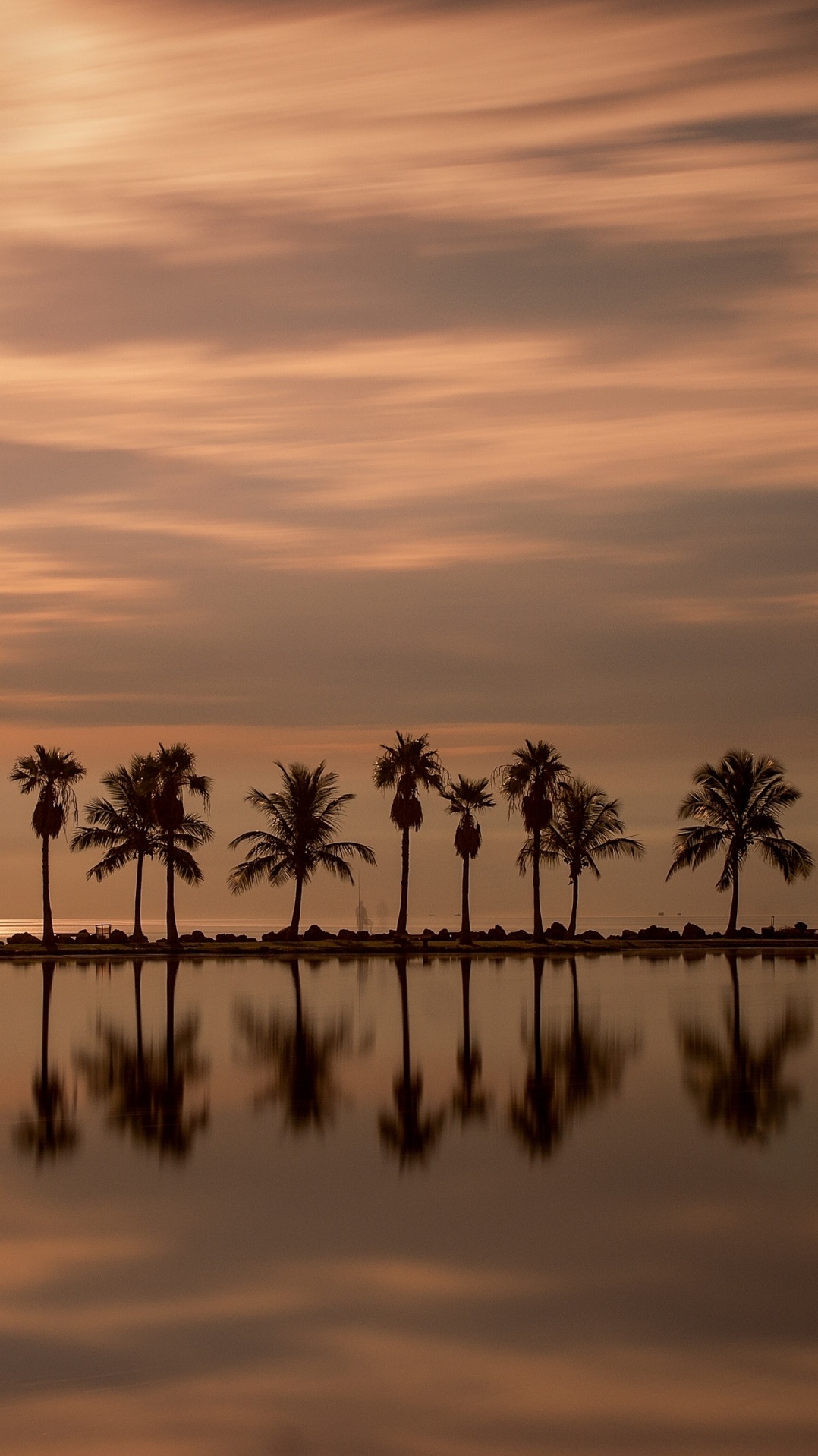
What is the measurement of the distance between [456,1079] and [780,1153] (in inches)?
290

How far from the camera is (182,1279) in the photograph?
12.2 meters

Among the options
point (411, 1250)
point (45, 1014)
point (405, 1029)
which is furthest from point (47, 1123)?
point (45, 1014)

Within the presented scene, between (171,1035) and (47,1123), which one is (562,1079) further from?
(171,1035)

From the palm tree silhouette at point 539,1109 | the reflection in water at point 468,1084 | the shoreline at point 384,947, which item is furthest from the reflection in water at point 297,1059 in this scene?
the shoreline at point 384,947

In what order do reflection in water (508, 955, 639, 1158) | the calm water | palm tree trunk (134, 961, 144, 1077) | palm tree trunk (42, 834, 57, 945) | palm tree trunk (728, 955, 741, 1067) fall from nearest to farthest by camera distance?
1. the calm water
2. reflection in water (508, 955, 639, 1158)
3. palm tree trunk (134, 961, 144, 1077)
4. palm tree trunk (728, 955, 741, 1067)
5. palm tree trunk (42, 834, 57, 945)

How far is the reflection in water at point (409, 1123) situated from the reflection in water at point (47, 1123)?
3.42 meters

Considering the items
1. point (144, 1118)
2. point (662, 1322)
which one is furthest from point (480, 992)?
point (662, 1322)

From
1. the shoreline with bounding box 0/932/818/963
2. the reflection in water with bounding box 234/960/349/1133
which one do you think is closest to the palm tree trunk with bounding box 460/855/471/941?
the shoreline with bounding box 0/932/818/963

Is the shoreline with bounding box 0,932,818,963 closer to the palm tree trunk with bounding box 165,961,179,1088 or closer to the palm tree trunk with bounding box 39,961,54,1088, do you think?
the palm tree trunk with bounding box 39,961,54,1088

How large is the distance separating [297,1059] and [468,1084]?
4.50m

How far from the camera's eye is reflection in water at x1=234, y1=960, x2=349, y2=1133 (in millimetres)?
21092

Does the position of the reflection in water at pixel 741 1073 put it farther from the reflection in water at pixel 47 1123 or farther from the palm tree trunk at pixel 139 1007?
the palm tree trunk at pixel 139 1007

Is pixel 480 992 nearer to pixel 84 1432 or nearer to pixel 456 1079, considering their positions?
pixel 456 1079

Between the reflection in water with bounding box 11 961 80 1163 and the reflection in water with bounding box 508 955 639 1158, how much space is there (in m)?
4.92
